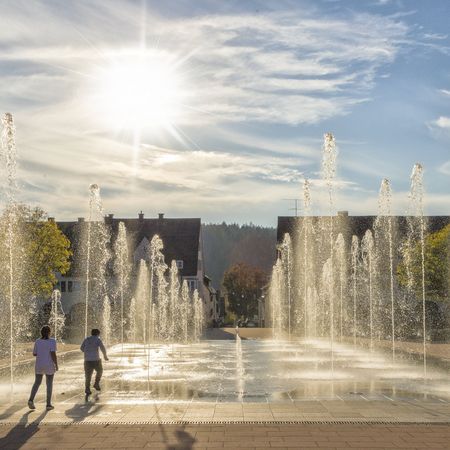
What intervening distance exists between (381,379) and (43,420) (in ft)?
29.8

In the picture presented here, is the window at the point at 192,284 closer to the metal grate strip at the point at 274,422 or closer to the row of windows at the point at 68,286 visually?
the row of windows at the point at 68,286

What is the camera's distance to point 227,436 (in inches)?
378

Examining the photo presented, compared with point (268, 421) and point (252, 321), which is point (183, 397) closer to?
point (268, 421)

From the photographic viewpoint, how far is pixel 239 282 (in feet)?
313

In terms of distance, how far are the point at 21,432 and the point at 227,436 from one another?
305 centimetres

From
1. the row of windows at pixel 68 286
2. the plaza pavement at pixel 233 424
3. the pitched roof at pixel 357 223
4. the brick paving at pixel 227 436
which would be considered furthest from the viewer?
the pitched roof at pixel 357 223

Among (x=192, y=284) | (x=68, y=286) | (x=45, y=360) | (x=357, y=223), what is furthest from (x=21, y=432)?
(x=357, y=223)

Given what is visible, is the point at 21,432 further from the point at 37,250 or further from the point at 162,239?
the point at 162,239

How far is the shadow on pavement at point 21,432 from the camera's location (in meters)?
9.35

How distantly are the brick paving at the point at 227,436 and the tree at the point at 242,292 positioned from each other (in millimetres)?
85082

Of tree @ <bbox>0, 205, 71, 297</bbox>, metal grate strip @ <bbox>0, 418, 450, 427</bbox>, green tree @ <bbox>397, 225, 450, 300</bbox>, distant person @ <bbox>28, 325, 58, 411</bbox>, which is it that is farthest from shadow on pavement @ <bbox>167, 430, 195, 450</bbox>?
green tree @ <bbox>397, 225, 450, 300</bbox>

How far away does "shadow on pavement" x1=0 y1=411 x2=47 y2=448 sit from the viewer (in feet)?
30.7

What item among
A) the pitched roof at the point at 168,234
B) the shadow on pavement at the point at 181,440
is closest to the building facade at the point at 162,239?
the pitched roof at the point at 168,234

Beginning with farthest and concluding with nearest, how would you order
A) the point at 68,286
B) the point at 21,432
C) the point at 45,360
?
the point at 68,286, the point at 45,360, the point at 21,432
